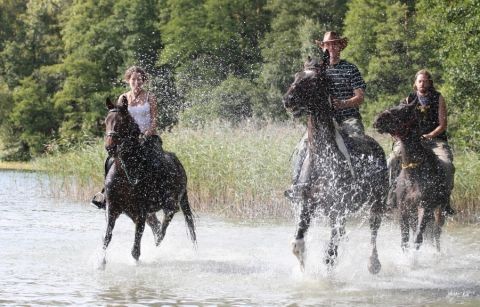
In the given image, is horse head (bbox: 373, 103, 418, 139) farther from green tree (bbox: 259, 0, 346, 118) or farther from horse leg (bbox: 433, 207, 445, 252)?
green tree (bbox: 259, 0, 346, 118)

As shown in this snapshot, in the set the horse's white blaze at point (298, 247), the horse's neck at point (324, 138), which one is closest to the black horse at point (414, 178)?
the horse's neck at point (324, 138)

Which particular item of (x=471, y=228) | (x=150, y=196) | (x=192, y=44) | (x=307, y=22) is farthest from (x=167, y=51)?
(x=150, y=196)

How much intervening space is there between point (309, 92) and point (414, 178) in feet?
8.19

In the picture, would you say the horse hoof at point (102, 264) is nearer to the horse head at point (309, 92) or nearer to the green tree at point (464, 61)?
the horse head at point (309, 92)

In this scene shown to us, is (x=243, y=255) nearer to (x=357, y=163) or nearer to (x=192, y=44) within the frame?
(x=357, y=163)

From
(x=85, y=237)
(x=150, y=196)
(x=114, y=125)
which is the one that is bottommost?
(x=85, y=237)

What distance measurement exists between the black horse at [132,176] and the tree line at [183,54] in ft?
126

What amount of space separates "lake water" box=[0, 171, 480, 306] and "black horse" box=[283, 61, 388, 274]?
0.49 meters

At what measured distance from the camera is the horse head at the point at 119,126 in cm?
1056

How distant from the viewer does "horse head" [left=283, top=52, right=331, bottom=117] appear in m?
9.62

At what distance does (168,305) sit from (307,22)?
172ft

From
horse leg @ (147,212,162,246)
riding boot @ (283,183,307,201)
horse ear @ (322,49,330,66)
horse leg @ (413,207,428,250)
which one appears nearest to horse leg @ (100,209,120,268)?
horse leg @ (147,212,162,246)

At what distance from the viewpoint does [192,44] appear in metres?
65.2

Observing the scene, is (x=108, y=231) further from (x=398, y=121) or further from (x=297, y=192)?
(x=398, y=121)
